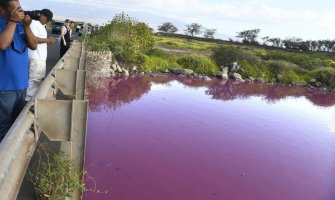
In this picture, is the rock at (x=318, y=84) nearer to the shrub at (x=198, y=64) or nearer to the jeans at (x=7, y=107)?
the shrub at (x=198, y=64)

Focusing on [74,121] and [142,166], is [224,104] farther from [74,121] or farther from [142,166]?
[74,121]

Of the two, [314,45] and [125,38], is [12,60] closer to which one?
[125,38]

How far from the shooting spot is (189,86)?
1072 inches

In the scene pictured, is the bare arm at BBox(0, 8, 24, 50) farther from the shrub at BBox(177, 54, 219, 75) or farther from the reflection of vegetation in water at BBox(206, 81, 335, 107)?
the shrub at BBox(177, 54, 219, 75)

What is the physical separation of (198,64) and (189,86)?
8628 mm

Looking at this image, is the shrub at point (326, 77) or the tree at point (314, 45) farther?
the tree at point (314, 45)

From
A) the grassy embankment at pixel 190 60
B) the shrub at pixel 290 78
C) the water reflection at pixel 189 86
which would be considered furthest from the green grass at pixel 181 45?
the water reflection at pixel 189 86

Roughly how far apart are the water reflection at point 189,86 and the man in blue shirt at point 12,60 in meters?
12.3

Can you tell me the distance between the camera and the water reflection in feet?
61.8

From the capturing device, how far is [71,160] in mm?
3799

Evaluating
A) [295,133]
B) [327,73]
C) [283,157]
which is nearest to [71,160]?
[283,157]

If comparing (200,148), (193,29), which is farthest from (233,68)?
(193,29)

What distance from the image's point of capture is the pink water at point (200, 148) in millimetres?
9516

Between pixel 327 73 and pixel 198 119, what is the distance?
25.7m
